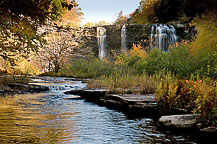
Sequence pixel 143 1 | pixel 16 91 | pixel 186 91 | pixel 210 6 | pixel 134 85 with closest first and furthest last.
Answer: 1. pixel 210 6
2. pixel 143 1
3. pixel 186 91
4. pixel 134 85
5. pixel 16 91

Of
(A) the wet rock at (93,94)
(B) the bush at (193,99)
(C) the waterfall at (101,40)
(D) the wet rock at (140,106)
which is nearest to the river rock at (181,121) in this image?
(B) the bush at (193,99)

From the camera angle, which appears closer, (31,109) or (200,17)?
(200,17)

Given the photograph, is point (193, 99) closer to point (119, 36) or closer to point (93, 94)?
point (93, 94)

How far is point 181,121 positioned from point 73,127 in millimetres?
2205

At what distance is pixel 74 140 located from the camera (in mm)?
4414

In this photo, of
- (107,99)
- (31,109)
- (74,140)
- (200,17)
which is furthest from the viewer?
(107,99)

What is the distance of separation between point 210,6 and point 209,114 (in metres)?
4.49

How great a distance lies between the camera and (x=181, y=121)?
5152 mm

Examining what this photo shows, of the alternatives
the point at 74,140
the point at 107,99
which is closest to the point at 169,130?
the point at 74,140

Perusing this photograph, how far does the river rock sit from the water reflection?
29 cm

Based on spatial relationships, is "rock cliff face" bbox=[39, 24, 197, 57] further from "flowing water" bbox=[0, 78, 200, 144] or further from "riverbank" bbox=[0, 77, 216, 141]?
"flowing water" bbox=[0, 78, 200, 144]

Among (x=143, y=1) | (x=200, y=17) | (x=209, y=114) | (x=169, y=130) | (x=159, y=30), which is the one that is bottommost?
(x=169, y=130)

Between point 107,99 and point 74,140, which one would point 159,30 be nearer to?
point 107,99

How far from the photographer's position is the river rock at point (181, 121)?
5.04 meters
